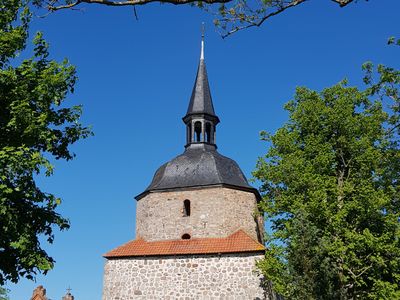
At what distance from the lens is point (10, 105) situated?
10367 millimetres

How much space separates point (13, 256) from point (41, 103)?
348 cm

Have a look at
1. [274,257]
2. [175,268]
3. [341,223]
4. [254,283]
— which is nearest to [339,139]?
[341,223]

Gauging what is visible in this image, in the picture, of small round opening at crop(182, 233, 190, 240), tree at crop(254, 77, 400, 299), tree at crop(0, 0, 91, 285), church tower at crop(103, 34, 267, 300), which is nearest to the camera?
tree at crop(0, 0, 91, 285)

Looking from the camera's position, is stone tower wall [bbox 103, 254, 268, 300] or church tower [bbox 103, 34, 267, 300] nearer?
stone tower wall [bbox 103, 254, 268, 300]

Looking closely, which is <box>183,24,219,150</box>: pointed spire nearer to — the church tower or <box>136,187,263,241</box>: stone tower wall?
the church tower

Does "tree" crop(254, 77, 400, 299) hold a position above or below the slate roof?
below

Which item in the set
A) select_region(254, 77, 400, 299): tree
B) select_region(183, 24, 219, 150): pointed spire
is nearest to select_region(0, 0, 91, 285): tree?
select_region(254, 77, 400, 299): tree

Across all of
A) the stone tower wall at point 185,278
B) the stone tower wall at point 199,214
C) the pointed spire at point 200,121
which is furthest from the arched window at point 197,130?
the stone tower wall at point 185,278

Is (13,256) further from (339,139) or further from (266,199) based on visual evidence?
(339,139)

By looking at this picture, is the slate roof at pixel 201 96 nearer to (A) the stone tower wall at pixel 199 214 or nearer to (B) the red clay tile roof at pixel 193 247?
(A) the stone tower wall at pixel 199 214

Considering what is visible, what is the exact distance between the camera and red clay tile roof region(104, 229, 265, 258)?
1958cm

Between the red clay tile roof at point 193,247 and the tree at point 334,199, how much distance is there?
5.69ft

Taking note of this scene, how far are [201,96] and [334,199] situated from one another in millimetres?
10061

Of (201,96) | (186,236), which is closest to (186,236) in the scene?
(186,236)
